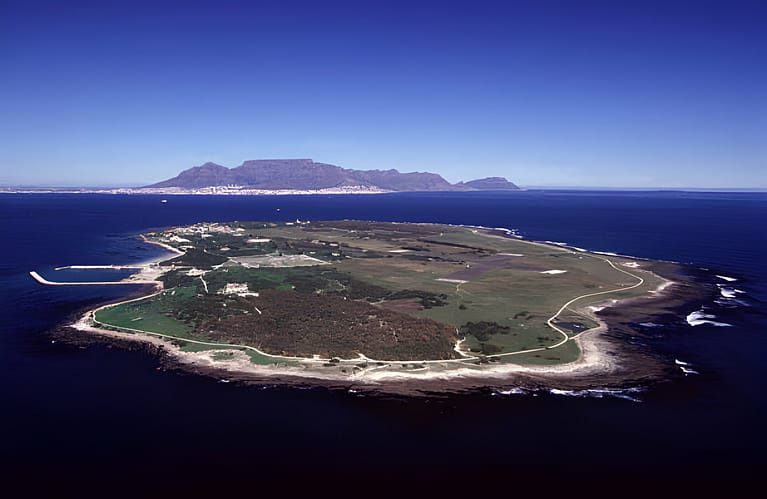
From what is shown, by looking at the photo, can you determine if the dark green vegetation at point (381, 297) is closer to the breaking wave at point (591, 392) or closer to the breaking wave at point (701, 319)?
the breaking wave at point (591, 392)

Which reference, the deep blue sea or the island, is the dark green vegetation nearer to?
the island

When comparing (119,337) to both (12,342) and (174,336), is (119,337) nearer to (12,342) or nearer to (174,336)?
(174,336)

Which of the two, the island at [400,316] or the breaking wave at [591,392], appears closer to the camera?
the breaking wave at [591,392]

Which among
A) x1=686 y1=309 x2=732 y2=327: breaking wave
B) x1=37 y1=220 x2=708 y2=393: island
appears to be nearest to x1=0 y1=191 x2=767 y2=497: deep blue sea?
x1=37 y1=220 x2=708 y2=393: island

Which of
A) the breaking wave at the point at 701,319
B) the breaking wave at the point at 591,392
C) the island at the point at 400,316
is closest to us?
the breaking wave at the point at 591,392

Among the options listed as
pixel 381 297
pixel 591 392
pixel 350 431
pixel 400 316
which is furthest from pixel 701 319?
pixel 350 431

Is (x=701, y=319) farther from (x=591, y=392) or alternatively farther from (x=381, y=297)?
(x=381, y=297)

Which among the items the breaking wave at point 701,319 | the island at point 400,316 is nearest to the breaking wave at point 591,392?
the island at point 400,316
